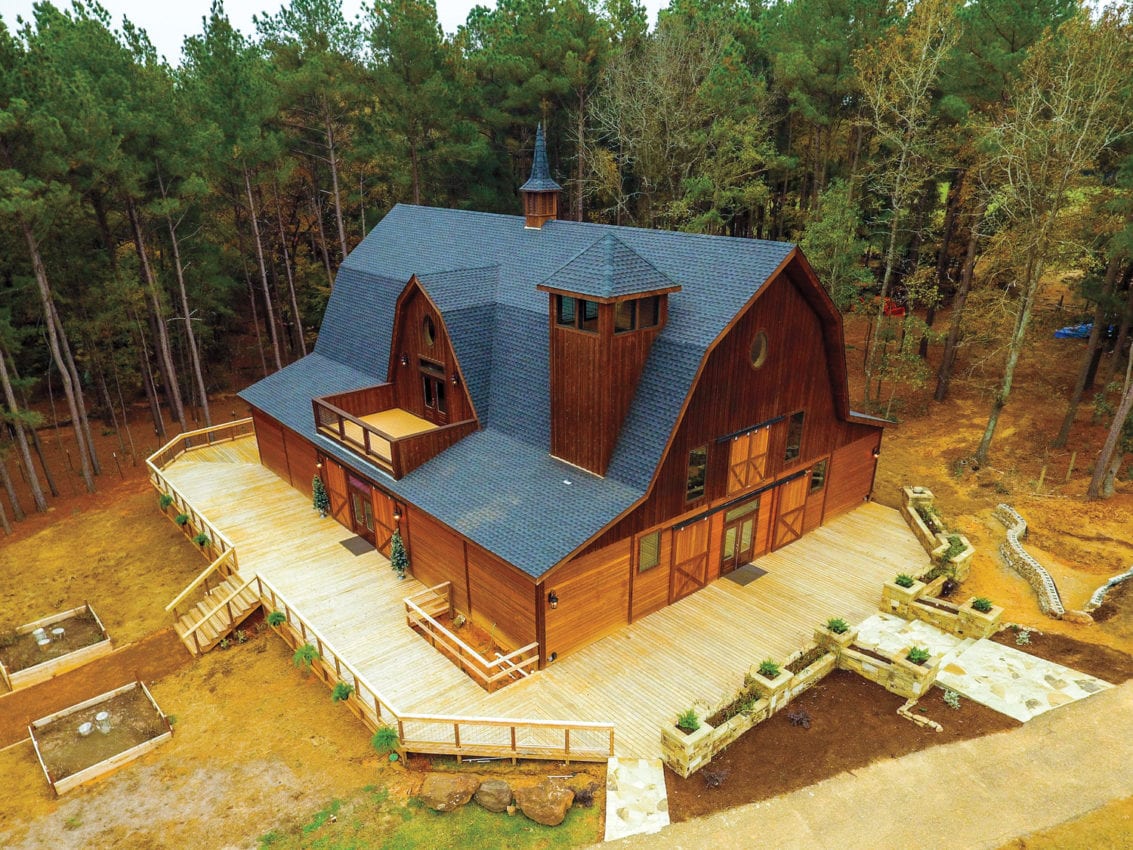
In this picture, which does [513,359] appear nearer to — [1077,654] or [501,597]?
[501,597]

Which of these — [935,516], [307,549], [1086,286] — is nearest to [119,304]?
[307,549]

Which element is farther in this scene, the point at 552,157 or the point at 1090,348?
the point at 552,157

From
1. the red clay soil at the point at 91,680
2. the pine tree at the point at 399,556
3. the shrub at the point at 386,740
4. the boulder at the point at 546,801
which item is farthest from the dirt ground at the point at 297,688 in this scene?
the pine tree at the point at 399,556

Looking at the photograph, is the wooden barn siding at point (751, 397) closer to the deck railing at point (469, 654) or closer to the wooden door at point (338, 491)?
the deck railing at point (469, 654)

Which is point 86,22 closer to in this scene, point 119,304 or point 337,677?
point 119,304

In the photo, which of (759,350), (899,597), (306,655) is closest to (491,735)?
(306,655)

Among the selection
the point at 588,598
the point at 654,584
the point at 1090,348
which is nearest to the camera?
the point at 588,598

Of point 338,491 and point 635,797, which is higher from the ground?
point 338,491
